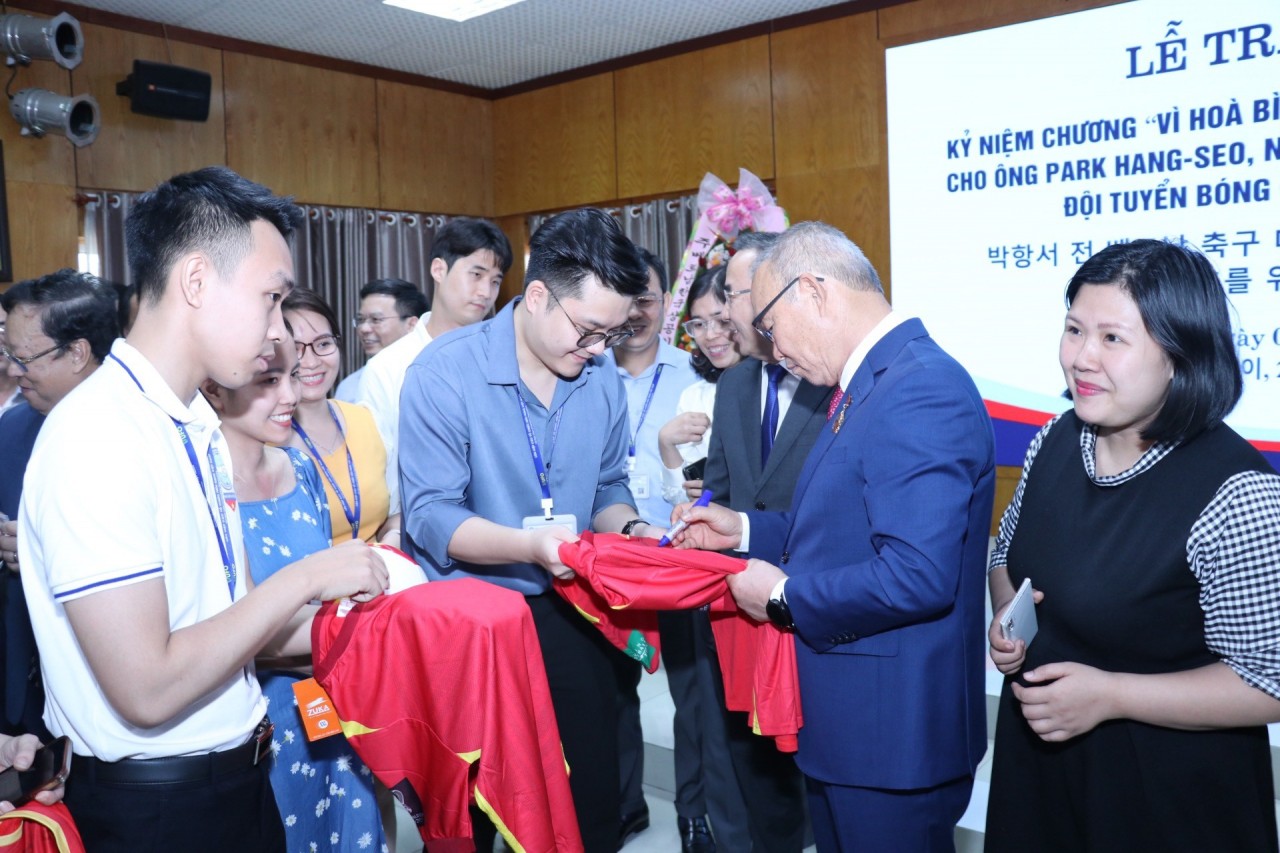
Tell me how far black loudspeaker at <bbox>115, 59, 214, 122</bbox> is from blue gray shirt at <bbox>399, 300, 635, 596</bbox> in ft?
15.7

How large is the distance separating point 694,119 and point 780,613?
5.73 metres

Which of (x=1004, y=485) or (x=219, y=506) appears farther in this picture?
(x=1004, y=485)

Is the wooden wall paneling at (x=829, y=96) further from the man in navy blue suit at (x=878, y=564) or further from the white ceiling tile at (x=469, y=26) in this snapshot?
the man in navy blue suit at (x=878, y=564)

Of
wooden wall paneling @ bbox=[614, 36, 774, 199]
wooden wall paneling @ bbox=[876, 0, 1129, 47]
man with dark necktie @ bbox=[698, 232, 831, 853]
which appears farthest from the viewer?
wooden wall paneling @ bbox=[614, 36, 774, 199]

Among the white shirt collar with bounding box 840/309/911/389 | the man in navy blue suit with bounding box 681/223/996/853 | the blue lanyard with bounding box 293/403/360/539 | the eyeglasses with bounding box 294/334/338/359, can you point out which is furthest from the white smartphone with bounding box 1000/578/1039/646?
the eyeglasses with bounding box 294/334/338/359

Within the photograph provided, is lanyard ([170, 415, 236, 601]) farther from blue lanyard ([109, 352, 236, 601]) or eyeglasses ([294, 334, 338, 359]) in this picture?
eyeglasses ([294, 334, 338, 359])

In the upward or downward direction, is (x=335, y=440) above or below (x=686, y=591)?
above

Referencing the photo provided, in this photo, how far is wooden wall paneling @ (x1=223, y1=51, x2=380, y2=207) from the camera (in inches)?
260

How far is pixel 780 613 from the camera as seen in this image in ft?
5.66

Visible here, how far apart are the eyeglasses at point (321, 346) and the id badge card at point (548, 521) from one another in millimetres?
856

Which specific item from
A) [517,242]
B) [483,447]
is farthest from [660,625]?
[517,242]

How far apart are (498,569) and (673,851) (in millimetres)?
1484

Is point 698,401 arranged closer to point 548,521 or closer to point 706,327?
point 706,327

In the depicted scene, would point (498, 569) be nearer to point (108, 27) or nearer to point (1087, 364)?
point (1087, 364)
